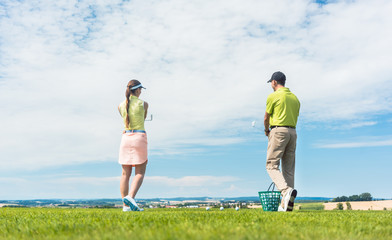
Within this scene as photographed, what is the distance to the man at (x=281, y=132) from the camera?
25.0ft

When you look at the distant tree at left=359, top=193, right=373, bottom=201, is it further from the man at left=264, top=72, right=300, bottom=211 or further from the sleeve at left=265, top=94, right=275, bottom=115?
the sleeve at left=265, top=94, right=275, bottom=115

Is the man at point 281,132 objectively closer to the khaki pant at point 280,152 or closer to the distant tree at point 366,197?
the khaki pant at point 280,152

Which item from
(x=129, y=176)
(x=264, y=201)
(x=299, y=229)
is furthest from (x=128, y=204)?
(x=299, y=229)

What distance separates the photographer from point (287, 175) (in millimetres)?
7988

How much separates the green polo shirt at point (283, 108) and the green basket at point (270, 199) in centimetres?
152

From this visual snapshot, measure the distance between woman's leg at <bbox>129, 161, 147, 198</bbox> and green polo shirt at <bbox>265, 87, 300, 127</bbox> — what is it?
308 centimetres

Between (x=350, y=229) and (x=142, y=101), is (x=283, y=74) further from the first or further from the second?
(x=350, y=229)

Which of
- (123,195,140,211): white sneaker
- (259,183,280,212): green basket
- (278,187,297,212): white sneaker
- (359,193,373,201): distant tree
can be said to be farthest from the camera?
(359,193,373,201): distant tree

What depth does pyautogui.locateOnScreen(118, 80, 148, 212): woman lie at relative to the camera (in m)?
7.59

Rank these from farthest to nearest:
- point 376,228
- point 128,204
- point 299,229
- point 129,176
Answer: point 129,176 → point 128,204 → point 376,228 → point 299,229

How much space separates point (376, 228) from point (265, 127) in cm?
421

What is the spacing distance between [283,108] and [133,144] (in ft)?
11.2

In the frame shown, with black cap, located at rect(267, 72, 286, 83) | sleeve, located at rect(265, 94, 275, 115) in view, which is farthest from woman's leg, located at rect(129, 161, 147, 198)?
black cap, located at rect(267, 72, 286, 83)

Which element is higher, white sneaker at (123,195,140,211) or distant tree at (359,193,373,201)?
white sneaker at (123,195,140,211)
